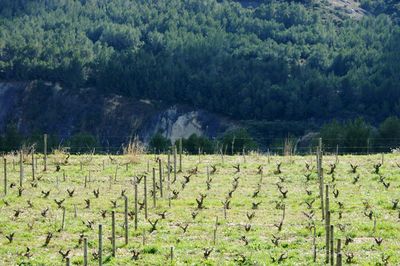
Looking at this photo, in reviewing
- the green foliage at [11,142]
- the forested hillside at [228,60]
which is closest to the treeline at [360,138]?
the green foliage at [11,142]

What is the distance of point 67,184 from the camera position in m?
44.3

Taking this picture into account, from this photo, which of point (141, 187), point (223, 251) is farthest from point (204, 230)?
point (141, 187)

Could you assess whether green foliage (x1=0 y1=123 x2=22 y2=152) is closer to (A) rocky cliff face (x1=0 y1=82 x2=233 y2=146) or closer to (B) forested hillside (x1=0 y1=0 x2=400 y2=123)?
(A) rocky cliff face (x1=0 y1=82 x2=233 y2=146)

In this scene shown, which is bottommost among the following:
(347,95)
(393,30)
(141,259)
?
(141,259)

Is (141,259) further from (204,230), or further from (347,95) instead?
(347,95)

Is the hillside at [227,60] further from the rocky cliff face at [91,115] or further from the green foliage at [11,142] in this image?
the green foliage at [11,142]

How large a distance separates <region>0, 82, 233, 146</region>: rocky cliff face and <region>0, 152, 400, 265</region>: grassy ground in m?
91.2

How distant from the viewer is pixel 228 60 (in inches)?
6457

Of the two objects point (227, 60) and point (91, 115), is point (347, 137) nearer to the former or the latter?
point (91, 115)

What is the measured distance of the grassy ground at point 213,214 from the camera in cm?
3011

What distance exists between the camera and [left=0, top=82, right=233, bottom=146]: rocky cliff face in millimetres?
143250

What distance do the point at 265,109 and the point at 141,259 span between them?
112 m

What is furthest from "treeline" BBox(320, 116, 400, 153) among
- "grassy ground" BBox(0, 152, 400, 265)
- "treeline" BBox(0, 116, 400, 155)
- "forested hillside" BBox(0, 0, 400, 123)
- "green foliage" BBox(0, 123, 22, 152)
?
"forested hillside" BBox(0, 0, 400, 123)

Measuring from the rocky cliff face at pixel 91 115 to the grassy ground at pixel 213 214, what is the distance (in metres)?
91.2
